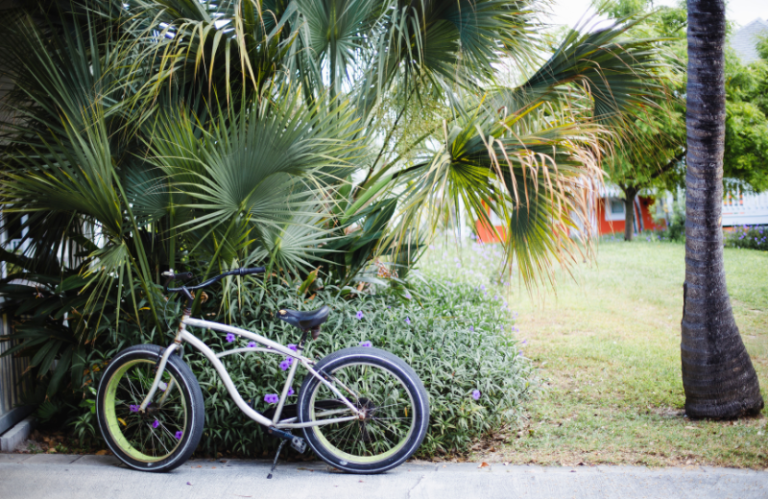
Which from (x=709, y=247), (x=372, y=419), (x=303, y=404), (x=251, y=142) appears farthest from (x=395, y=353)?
(x=709, y=247)

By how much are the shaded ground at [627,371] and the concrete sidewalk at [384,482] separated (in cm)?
23

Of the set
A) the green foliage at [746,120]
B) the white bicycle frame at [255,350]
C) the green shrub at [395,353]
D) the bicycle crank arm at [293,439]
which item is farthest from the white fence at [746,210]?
the bicycle crank arm at [293,439]

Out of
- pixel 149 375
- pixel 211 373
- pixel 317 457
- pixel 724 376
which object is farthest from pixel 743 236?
pixel 149 375

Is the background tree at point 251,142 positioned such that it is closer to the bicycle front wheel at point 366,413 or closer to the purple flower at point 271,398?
the purple flower at point 271,398

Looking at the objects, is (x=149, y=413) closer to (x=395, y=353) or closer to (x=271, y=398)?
(x=271, y=398)

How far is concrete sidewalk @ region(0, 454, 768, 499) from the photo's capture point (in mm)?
2465

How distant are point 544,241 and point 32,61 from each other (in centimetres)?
323

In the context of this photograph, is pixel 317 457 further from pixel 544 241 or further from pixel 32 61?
pixel 32 61

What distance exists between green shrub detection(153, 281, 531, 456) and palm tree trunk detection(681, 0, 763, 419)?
1.12 m

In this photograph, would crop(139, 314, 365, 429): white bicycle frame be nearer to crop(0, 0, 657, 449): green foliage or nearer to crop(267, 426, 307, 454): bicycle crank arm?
crop(267, 426, 307, 454): bicycle crank arm

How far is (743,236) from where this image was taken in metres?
4.77

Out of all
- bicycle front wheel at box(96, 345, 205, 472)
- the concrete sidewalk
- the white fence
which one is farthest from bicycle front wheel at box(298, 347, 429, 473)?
the white fence

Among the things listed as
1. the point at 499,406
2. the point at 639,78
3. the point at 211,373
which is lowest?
the point at 499,406

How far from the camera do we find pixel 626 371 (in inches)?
174
